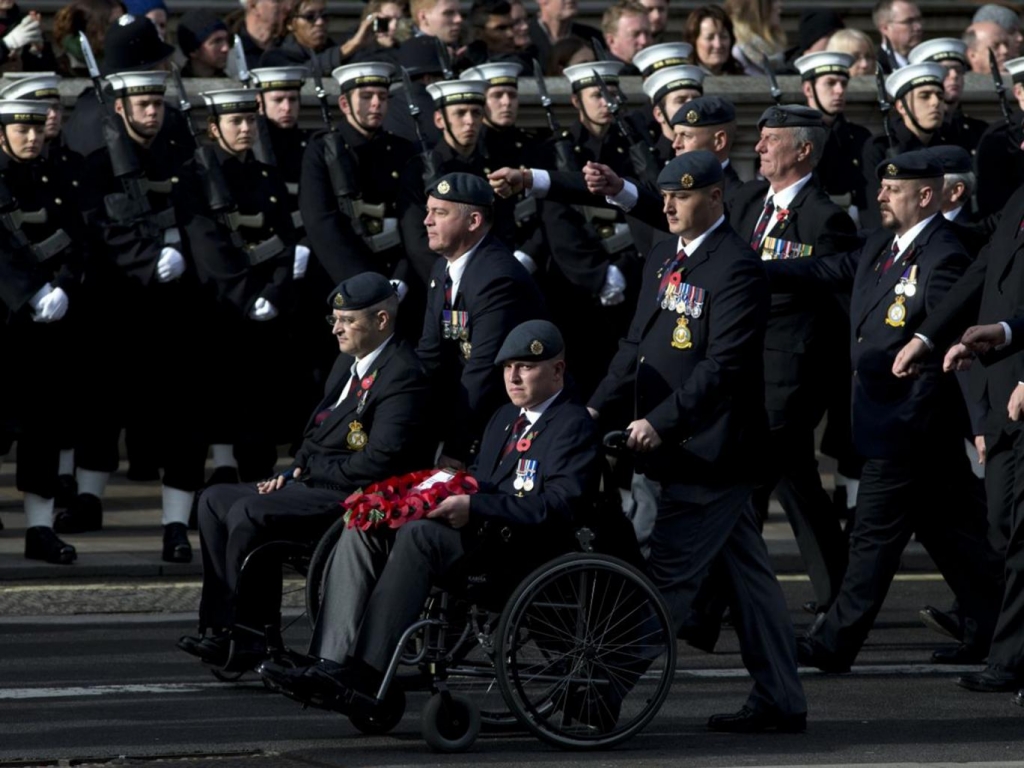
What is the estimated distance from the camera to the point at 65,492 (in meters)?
13.2

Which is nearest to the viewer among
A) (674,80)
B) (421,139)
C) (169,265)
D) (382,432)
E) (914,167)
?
(382,432)

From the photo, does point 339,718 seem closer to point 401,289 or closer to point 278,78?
point 401,289

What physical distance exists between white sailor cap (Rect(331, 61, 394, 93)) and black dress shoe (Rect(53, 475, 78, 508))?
2495 mm

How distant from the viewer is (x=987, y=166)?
14.5 metres

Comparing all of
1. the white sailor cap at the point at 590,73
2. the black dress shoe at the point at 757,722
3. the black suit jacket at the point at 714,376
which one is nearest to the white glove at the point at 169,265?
the white sailor cap at the point at 590,73

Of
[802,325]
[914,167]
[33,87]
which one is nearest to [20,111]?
[33,87]

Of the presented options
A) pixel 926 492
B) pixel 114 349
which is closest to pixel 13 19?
pixel 114 349

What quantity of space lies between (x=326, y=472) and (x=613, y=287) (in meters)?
4.36

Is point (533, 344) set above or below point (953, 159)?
below

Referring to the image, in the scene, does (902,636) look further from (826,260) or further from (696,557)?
(696,557)

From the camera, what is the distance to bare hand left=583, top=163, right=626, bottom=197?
9.47m

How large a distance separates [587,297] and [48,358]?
295 cm

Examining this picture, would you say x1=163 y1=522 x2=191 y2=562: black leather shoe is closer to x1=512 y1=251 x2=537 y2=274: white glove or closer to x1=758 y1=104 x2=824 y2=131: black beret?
x1=512 y1=251 x2=537 y2=274: white glove

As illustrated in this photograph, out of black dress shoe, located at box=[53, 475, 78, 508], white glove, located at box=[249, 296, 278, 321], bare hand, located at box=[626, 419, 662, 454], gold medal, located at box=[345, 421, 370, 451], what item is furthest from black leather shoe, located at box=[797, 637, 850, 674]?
black dress shoe, located at box=[53, 475, 78, 508]
